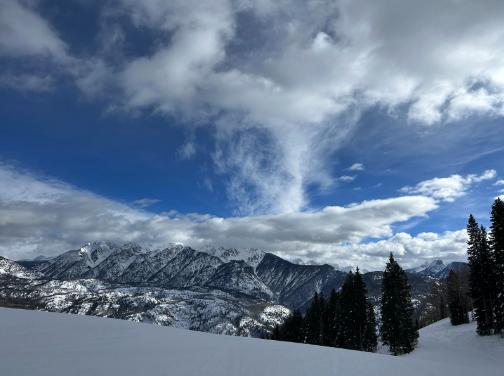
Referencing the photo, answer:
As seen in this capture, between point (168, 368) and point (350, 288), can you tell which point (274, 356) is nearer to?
point (168, 368)

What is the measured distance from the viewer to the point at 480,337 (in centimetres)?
3878

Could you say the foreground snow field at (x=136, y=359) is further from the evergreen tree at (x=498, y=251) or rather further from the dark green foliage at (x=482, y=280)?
the dark green foliage at (x=482, y=280)

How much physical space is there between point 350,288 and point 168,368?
43.4 m

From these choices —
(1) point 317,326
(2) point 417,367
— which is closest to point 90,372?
(2) point 417,367

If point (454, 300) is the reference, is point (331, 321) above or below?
below

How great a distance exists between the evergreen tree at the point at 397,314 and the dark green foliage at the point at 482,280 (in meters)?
8.74

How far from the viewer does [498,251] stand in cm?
3500

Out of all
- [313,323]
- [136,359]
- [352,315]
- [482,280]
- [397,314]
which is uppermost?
[482,280]

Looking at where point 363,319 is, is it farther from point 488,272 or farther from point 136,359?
point 136,359

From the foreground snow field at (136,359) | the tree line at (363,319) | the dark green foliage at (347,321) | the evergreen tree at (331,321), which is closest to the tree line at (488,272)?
the tree line at (363,319)

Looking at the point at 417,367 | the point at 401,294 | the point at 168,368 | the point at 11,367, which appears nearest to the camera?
the point at 11,367

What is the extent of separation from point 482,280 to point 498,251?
884 centimetres

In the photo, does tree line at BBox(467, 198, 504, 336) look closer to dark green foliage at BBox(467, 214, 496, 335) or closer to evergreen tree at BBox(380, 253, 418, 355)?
dark green foliage at BBox(467, 214, 496, 335)

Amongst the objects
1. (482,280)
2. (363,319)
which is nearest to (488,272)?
(482,280)
